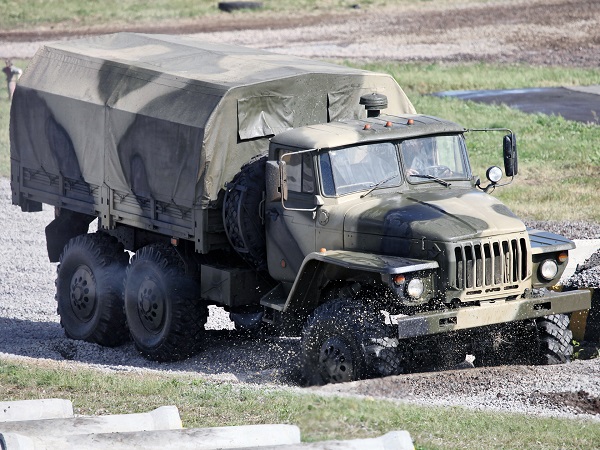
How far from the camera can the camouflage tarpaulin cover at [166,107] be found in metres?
12.5

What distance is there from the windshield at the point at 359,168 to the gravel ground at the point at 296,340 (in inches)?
69.8

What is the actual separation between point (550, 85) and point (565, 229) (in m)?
13.1

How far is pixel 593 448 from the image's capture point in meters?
8.61

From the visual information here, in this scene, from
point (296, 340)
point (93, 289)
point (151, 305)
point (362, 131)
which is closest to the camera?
point (362, 131)

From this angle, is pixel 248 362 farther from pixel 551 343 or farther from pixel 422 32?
pixel 422 32

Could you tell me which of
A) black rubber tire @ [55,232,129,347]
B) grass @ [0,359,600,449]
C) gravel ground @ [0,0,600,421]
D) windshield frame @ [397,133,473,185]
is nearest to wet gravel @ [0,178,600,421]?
gravel ground @ [0,0,600,421]

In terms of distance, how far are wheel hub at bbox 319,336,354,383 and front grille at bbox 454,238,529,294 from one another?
1.14 m

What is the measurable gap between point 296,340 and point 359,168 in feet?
7.37

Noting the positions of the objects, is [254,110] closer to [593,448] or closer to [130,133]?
[130,133]

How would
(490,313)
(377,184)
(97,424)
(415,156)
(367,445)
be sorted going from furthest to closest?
(415,156)
(377,184)
(490,313)
(97,424)
(367,445)

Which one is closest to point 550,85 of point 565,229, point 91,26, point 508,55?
point 508,55

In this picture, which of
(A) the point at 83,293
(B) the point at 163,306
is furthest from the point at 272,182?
(A) the point at 83,293

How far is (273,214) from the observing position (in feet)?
39.7

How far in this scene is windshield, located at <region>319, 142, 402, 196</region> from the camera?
11703 millimetres
